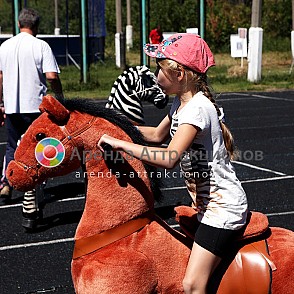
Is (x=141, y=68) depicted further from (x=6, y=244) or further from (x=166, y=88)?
(x=166, y=88)

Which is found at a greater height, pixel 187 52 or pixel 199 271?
pixel 187 52

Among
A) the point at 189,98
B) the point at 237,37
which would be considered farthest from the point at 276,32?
the point at 189,98

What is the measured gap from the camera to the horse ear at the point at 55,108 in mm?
3643

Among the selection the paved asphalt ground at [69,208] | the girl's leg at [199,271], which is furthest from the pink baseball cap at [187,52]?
the paved asphalt ground at [69,208]

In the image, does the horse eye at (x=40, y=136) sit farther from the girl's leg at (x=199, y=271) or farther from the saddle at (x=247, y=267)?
the saddle at (x=247, y=267)

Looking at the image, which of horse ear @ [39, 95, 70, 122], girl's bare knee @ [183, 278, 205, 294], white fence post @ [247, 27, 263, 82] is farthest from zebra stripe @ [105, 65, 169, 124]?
white fence post @ [247, 27, 263, 82]

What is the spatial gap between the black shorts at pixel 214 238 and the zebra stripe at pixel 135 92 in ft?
11.8

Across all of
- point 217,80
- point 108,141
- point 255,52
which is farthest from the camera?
point 217,80

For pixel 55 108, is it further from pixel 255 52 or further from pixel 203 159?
pixel 255 52

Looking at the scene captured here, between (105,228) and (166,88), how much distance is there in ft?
2.71

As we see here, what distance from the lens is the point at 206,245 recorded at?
3.60 meters

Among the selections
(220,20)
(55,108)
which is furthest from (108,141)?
(220,20)

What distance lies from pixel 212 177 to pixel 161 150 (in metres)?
0.36

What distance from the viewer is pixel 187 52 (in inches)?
142
